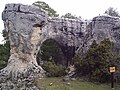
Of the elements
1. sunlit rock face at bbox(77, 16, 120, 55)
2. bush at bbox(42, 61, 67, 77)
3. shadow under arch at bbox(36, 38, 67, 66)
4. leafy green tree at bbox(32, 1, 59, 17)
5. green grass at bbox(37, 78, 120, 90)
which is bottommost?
green grass at bbox(37, 78, 120, 90)

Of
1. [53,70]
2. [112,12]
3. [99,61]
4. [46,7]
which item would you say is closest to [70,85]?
[99,61]

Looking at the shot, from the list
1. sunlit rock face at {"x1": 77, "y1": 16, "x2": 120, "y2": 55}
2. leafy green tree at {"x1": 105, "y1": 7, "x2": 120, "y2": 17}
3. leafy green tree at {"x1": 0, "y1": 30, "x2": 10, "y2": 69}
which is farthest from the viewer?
leafy green tree at {"x1": 105, "y1": 7, "x2": 120, "y2": 17}

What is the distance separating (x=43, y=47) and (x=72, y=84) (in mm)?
8880

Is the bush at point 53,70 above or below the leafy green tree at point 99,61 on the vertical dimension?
below

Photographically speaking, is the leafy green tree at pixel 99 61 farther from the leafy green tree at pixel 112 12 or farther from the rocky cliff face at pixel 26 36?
the leafy green tree at pixel 112 12

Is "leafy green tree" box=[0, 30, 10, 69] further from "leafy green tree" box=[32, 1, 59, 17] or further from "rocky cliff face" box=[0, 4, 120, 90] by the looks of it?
"leafy green tree" box=[32, 1, 59, 17]

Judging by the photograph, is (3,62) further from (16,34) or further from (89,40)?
(89,40)

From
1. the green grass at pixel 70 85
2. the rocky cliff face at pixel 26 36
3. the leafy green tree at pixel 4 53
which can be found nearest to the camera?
the green grass at pixel 70 85

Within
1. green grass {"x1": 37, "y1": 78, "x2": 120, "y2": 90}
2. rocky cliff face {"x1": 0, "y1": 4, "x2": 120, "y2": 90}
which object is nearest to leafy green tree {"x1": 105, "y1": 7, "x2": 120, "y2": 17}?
rocky cliff face {"x1": 0, "y1": 4, "x2": 120, "y2": 90}

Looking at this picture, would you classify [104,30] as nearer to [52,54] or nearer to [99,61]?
[99,61]

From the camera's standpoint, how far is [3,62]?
2739 centimetres

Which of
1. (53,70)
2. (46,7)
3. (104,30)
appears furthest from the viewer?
(46,7)

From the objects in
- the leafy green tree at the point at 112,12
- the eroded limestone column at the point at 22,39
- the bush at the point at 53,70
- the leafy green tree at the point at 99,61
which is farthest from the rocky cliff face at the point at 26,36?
the leafy green tree at the point at 112,12

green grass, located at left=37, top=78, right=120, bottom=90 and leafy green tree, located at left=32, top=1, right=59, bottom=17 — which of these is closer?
green grass, located at left=37, top=78, right=120, bottom=90
